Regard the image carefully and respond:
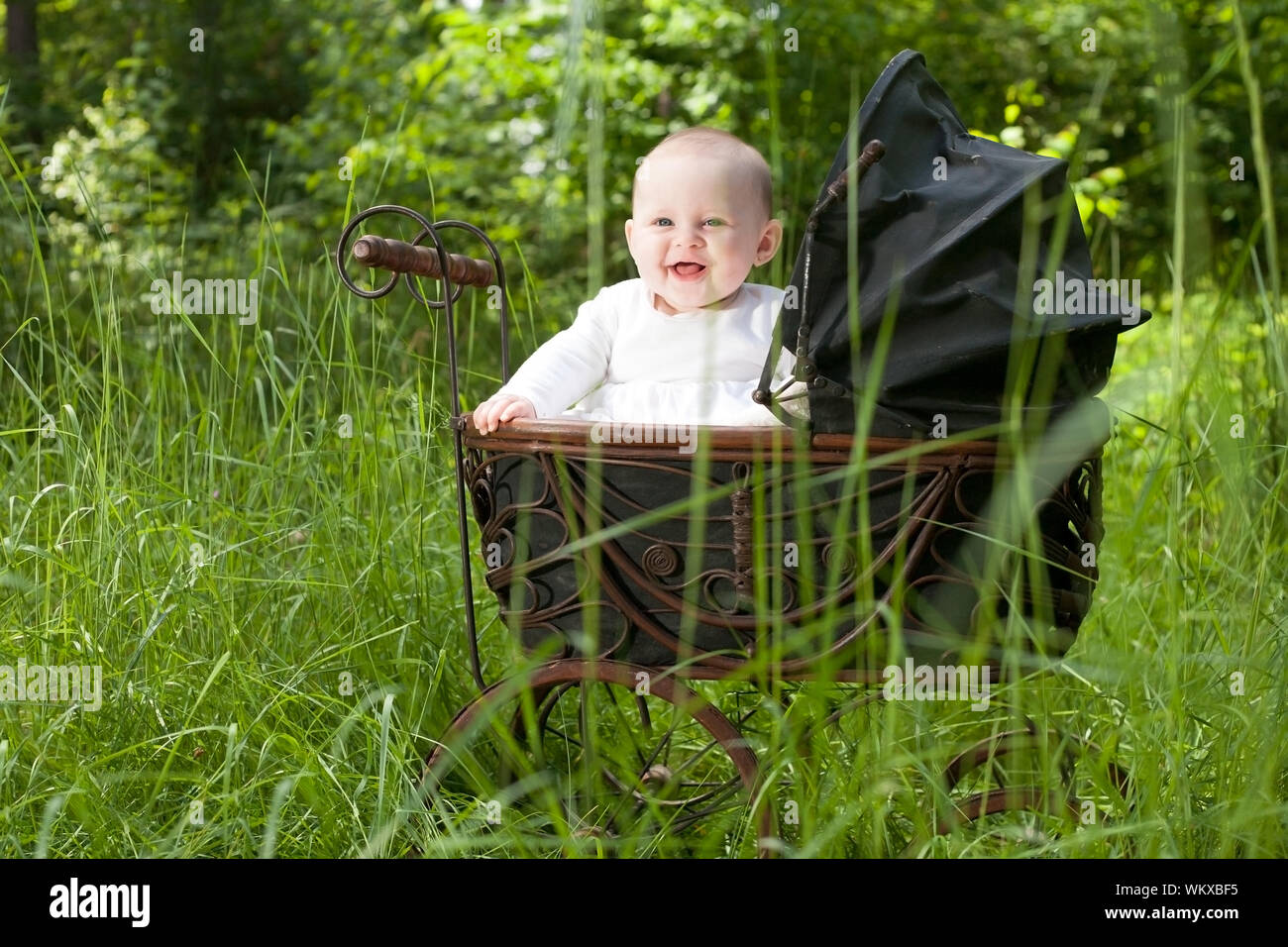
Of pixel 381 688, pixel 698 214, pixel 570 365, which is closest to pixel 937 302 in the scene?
pixel 698 214

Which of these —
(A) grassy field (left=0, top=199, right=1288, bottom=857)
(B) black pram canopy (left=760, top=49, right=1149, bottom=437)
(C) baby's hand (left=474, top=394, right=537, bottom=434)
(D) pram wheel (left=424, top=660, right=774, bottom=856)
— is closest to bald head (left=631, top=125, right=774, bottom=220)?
(B) black pram canopy (left=760, top=49, right=1149, bottom=437)

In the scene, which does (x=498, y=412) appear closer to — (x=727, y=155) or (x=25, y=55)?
(x=727, y=155)

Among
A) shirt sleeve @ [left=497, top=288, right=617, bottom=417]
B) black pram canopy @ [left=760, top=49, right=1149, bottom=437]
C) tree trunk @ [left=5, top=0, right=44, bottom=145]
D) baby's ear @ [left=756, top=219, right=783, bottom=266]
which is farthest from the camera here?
tree trunk @ [left=5, top=0, right=44, bottom=145]

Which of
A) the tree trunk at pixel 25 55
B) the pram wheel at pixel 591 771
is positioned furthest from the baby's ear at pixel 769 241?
the tree trunk at pixel 25 55

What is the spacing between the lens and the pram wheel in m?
1.81

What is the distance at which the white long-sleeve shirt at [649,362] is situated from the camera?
2.02 m

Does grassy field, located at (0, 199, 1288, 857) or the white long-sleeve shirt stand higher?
the white long-sleeve shirt

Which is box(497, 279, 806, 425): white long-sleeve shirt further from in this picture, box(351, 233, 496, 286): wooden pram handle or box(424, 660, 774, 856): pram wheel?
box(424, 660, 774, 856): pram wheel

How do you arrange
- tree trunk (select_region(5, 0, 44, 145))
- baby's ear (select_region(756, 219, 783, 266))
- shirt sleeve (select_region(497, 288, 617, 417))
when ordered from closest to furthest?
shirt sleeve (select_region(497, 288, 617, 417))
baby's ear (select_region(756, 219, 783, 266))
tree trunk (select_region(5, 0, 44, 145))

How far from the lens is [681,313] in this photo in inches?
83.4

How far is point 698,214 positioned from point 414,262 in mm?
442

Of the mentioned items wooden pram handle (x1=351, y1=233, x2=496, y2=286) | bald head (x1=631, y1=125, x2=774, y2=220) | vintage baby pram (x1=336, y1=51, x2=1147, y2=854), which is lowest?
vintage baby pram (x1=336, y1=51, x2=1147, y2=854)

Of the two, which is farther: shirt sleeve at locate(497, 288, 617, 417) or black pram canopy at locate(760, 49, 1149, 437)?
shirt sleeve at locate(497, 288, 617, 417)

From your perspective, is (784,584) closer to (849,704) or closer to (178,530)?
(849,704)
